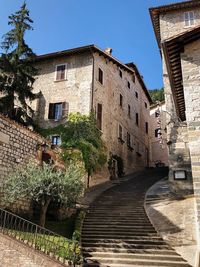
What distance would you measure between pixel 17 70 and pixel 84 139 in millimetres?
6648

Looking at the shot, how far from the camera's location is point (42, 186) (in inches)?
442

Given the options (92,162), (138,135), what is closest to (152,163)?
(138,135)

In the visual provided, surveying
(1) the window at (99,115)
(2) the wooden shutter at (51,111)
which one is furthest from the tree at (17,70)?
(1) the window at (99,115)

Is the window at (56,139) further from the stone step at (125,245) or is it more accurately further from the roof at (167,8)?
the roof at (167,8)

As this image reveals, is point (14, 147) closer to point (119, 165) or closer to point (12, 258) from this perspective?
point (12, 258)

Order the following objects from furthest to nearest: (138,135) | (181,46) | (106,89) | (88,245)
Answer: (138,135) < (106,89) < (88,245) < (181,46)

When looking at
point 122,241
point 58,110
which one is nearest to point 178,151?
point 122,241

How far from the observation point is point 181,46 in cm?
889

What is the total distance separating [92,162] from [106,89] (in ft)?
26.1

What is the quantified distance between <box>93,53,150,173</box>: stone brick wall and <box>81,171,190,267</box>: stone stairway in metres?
9.36

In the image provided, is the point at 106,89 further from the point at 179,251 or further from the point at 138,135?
the point at 179,251

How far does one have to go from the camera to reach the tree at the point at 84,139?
19.3m

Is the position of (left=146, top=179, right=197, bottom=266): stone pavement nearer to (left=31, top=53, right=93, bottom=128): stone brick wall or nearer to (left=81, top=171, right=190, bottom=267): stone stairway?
(left=81, top=171, right=190, bottom=267): stone stairway

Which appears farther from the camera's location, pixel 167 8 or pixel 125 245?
pixel 167 8
